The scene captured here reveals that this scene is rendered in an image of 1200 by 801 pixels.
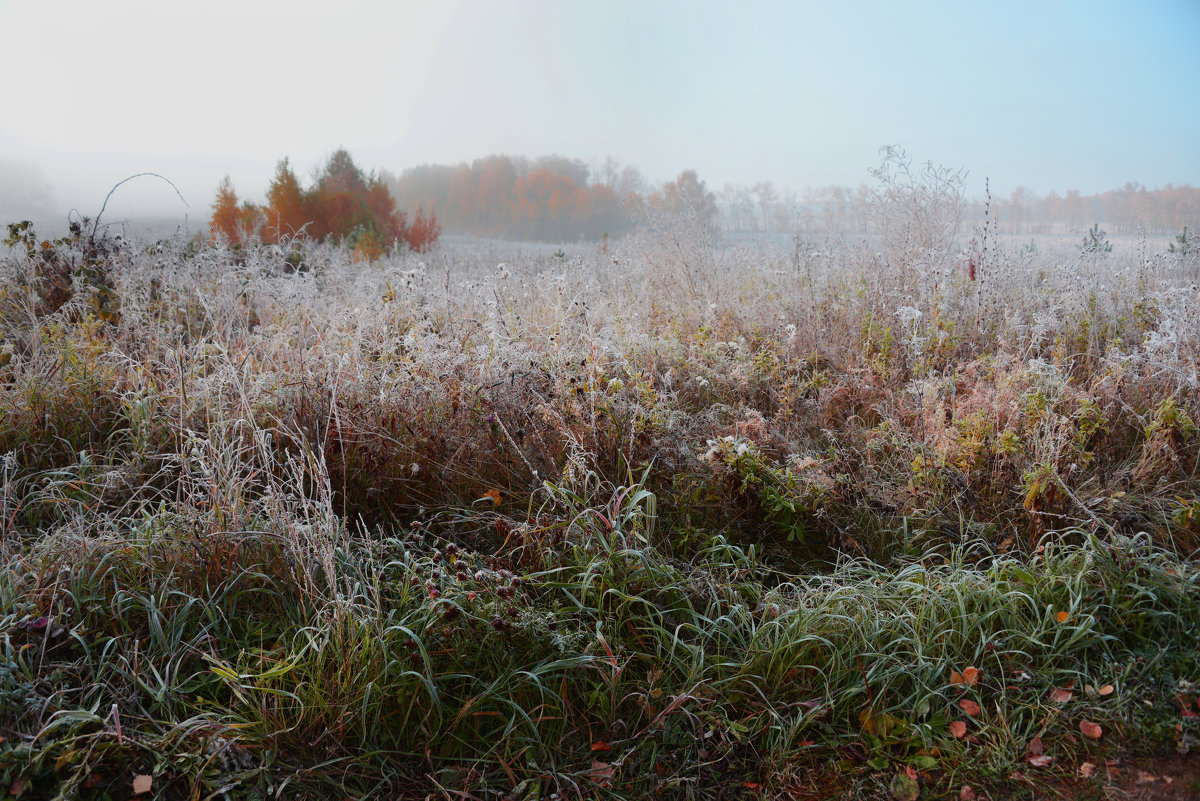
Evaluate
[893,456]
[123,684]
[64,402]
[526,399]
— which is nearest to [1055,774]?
[893,456]

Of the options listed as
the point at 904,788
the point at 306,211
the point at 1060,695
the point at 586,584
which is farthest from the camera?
the point at 306,211

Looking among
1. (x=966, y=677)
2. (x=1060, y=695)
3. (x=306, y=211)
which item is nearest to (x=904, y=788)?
(x=966, y=677)

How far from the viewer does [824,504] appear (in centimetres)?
301

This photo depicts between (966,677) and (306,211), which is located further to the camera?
(306,211)

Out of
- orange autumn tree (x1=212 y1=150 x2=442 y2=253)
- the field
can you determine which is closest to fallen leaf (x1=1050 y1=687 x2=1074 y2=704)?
the field

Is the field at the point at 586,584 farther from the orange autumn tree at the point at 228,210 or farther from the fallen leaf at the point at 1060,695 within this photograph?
the orange autumn tree at the point at 228,210

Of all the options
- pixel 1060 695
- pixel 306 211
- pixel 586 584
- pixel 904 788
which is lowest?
pixel 904 788

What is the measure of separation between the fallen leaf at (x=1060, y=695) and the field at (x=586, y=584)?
0.03 m

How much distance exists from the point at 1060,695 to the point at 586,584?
1.52 meters

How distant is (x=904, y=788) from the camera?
6.11ft

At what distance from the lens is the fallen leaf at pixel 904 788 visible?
1846 mm

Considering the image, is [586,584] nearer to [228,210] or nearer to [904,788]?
[904,788]

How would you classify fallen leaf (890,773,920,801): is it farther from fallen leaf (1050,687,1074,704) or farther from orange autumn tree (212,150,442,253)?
orange autumn tree (212,150,442,253)

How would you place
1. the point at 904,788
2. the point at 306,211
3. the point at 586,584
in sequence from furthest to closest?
the point at 306,211, the point at 586,584, the point at 904,788
